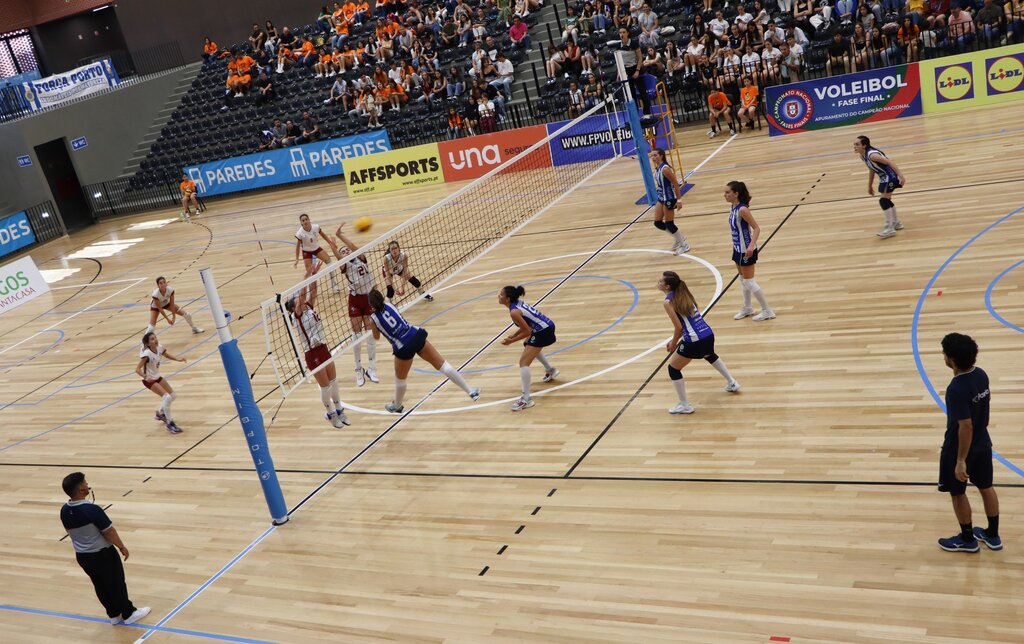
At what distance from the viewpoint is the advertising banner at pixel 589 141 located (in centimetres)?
2403

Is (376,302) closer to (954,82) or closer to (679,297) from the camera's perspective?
(679,297)

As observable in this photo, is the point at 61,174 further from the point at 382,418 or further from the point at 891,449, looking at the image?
the point at 891,449

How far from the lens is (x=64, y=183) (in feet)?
121

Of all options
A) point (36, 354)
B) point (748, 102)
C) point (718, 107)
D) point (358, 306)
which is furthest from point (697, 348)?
point (718, 107)

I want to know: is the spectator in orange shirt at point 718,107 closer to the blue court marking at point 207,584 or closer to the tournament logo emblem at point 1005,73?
the tournament logo emblem at point 1005,73

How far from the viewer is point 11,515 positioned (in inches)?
459

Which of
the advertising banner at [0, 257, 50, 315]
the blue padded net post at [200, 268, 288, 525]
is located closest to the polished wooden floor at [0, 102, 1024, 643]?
the blue padded net post at [200, 268, 288, 525]

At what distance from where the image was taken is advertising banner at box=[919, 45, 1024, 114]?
65.6 feet

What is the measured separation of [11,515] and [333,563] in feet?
18.5

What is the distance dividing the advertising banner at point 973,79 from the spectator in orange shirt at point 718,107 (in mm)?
5032

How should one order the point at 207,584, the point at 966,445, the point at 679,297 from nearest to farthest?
the point at 966,445 → the point at 207,584 → the point at 679,297

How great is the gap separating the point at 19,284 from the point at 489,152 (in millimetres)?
13782

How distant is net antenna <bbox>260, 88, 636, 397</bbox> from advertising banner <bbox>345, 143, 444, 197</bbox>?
274 centimetres

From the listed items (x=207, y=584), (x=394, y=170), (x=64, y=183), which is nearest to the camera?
(x=207, y=584)
